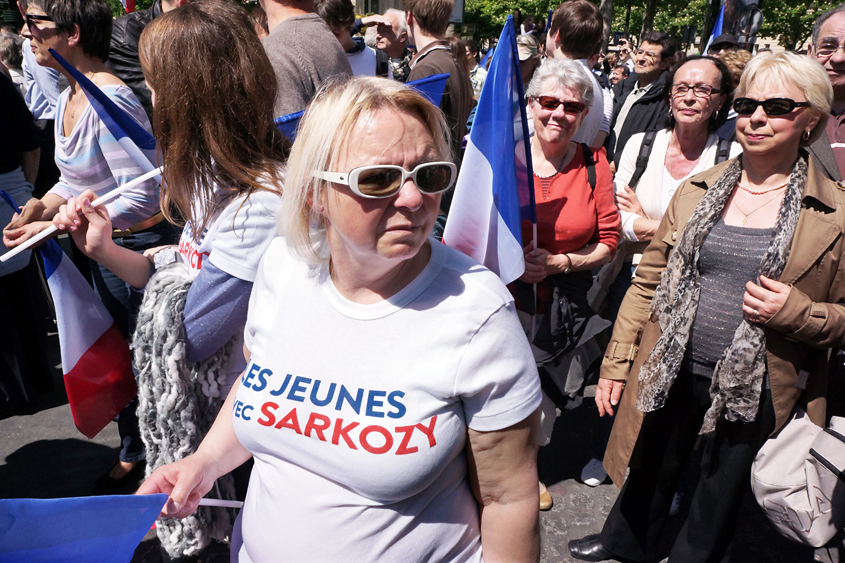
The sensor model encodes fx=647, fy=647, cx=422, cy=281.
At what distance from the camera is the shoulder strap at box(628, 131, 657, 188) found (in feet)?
10.6

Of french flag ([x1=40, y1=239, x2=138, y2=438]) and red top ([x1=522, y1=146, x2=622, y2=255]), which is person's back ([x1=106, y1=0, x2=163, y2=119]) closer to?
french flag ([x1=40, y1=239, x2=138, y2=438])

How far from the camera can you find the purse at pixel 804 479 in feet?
7.10

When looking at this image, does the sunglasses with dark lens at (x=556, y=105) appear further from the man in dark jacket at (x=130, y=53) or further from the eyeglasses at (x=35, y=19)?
→ the man in dark jacket at (x=130, y=53)

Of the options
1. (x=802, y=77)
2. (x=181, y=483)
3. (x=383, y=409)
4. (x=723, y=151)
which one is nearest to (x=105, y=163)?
(x=181, y=483)

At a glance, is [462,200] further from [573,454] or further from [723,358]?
[573,454]

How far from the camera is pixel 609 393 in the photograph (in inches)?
102

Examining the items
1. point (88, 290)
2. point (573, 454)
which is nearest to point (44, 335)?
point (88, 290)

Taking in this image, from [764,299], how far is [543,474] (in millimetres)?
1739

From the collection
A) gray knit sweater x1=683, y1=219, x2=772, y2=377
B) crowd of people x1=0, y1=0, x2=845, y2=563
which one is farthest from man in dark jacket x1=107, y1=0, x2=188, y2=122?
gray knit sweater x1=683, y1=219, x2=772, y2=377

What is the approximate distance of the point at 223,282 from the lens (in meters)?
1.78

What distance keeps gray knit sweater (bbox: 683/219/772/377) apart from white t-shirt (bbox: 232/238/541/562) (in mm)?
1222

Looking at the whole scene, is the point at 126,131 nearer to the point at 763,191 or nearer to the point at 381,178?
the point at 381,178

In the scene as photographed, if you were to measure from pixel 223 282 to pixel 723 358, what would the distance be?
1718mm

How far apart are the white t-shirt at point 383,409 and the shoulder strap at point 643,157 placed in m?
2.07
